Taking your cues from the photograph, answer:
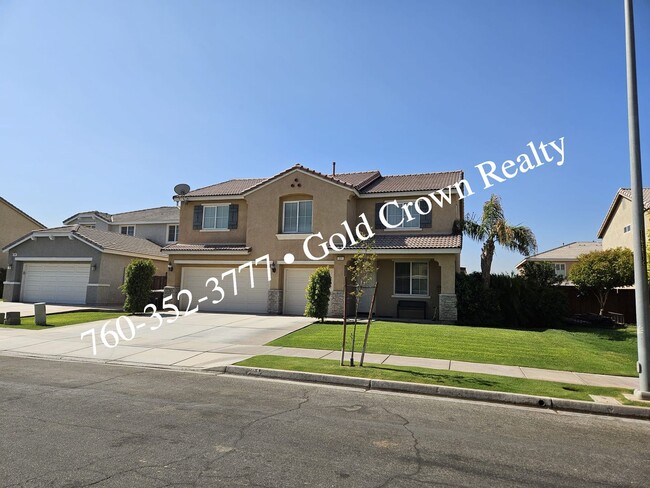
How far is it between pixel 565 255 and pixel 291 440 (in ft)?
163

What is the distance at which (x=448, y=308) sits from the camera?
18.7 m

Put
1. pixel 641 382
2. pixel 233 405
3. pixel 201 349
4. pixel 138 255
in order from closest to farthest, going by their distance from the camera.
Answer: pixel 233 405, pixel 641 382, pixel 201 349, pixel 138 255

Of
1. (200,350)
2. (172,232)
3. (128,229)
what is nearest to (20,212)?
(128,229)

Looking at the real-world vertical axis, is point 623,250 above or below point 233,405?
above

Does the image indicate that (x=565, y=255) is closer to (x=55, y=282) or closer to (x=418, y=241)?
(x=418, y=241)

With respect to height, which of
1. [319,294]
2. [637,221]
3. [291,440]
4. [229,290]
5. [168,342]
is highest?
[637,221]

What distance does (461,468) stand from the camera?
457 cm

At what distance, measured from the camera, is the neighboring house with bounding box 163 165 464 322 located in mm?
19797

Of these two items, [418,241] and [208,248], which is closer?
[418,241]

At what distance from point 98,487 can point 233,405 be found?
9.75ft

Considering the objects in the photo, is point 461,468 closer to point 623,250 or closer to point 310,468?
point 310,468

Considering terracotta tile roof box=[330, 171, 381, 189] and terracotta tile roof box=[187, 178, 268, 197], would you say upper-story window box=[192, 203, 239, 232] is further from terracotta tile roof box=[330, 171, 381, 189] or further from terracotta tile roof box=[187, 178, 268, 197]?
terracotta tile roof box=[330, 171, 381, 189]

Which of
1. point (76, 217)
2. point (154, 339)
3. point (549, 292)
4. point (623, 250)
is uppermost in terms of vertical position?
point (76, 217)

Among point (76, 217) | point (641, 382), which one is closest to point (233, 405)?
point (641, 382)
